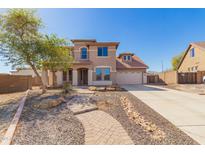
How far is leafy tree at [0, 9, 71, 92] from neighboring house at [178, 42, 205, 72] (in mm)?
22053

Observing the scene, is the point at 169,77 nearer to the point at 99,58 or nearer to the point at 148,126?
the point at 99,58

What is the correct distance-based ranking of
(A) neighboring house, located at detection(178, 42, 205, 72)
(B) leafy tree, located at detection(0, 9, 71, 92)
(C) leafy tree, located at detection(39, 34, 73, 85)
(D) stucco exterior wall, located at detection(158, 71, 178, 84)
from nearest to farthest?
(B) leafy tree, located at detection(0, 9, 71, 92) → (C) leafy tree, located at detection(39, 34, 73, 85) → (A) neighboring house, located at detection(178, 42, 205, 72) → (D) stucco exterior wall, located at detection(158, 71, 178, 84)

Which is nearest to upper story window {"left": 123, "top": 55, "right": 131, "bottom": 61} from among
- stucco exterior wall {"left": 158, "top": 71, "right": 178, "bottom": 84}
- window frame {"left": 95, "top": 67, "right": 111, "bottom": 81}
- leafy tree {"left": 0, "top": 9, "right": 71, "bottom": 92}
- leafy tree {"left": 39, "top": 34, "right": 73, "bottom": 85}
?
window frame {"left": 95, "top": 67, "right": 111, "bottom": 81}

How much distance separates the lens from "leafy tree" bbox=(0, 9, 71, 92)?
8.38 meters

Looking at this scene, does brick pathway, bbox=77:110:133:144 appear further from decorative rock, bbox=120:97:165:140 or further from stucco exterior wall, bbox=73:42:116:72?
stucco exterior wall, bbox=73:42:116:72

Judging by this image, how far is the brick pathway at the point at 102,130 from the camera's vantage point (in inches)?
135

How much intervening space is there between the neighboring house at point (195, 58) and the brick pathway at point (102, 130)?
22425 mm

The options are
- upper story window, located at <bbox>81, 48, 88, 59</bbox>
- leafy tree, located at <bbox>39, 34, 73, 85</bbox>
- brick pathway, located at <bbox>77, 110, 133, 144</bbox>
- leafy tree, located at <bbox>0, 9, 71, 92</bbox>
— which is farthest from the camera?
upper story window, located at <bbox>81, 48, 88, 59</bbox>

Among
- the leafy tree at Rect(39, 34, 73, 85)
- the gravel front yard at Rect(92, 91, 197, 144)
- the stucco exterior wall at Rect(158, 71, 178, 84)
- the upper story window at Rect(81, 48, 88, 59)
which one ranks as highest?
the upper story window at Rect(81, 48, 88, 59)

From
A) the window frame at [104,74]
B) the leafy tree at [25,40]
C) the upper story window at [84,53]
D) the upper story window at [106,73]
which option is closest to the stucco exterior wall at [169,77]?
the window frame at [104,74]

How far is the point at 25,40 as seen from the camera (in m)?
8.86

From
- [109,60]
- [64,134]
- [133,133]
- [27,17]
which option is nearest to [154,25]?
[109,60]

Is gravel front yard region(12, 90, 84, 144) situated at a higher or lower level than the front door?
lower
